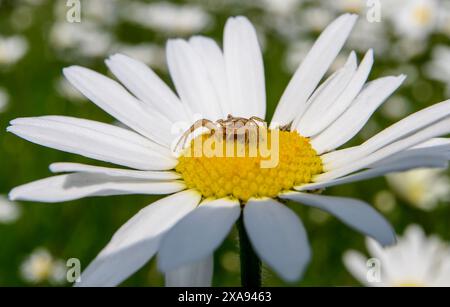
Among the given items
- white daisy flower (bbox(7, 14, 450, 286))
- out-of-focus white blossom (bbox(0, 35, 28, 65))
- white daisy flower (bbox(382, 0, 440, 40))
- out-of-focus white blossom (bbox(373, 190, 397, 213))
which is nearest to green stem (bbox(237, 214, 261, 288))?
white daisy flower (bbox(7, 14, 450, 286))

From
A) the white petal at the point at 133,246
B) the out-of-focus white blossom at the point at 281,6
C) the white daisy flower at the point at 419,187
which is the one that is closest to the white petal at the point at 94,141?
the white petal at the point at 133,246

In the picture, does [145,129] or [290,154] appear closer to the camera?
[290,154]

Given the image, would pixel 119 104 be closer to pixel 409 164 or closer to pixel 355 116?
pixel 355 116

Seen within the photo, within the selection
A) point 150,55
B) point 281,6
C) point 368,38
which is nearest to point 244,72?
point 150,55

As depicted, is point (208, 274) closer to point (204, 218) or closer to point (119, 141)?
point (204, 218)

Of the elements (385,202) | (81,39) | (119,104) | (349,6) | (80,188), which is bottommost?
(80,188)
